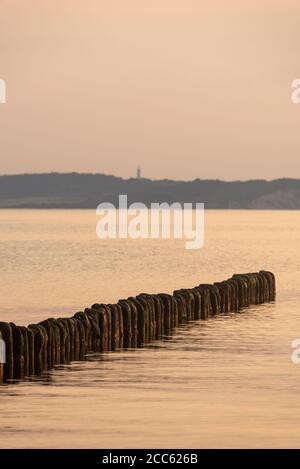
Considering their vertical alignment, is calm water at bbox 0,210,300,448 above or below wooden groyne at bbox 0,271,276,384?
below

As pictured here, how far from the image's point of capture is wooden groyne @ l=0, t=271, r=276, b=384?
2992 cm

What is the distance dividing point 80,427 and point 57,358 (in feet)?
22.8

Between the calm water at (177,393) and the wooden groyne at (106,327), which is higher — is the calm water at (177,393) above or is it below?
below

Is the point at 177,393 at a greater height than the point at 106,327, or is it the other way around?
the point at 106,327

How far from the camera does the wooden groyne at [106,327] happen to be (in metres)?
29.9

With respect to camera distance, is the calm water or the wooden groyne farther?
the wooden groyne

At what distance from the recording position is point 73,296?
63.4m

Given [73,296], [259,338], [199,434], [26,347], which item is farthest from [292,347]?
[73,296]

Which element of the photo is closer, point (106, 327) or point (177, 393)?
point (177, 393)

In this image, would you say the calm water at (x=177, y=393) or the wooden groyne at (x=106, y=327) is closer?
the calm water at (x=177, y=393)

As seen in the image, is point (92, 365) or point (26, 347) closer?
point (26, 347)

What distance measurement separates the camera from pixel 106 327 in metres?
35.2
